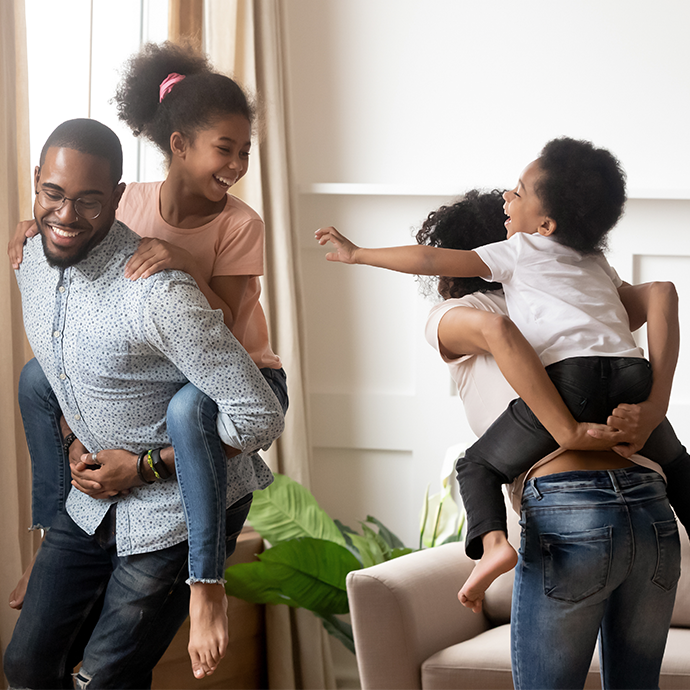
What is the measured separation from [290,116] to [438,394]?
1.18 m

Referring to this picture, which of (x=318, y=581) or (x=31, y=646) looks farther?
(x=318, y=581)

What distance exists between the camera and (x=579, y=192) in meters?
1.30

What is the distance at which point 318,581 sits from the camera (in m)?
2.26

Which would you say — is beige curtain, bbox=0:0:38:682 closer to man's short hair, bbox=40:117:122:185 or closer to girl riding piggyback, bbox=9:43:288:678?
girl riding piggyback, bbox=9:43:288:678

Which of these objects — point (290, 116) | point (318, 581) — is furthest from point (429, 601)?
point (290, 116)

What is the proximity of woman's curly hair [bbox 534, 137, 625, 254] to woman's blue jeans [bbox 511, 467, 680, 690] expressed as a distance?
0.41 metres

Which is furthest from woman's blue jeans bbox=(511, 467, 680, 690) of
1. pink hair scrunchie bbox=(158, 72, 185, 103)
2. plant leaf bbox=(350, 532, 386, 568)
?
plant leaf bbox=(350, 532, 386, 568)

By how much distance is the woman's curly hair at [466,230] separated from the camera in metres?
1.54

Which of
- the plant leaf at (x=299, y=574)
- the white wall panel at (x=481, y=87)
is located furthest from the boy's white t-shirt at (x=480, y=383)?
the white wall panel at (x=481, y=87)

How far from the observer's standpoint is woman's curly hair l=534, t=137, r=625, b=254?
1304 millimetres

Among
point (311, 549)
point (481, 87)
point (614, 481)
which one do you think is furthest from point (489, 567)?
point (481, 87)

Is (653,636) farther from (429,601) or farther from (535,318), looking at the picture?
(429,601)

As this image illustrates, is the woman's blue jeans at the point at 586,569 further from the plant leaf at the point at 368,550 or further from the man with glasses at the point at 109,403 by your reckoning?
the plant leaf at the point at 368,550

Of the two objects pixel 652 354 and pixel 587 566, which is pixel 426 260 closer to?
pixel 652 354
